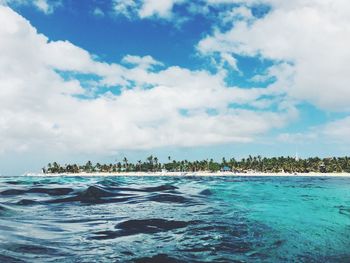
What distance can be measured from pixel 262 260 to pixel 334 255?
268 cm

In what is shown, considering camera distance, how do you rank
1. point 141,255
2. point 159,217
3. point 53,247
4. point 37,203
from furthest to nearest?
1. point 37,203
2. point 159,217
3. point 53,247
4. point 141,255

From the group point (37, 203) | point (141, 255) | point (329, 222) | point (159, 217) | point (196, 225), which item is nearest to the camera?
point (141, 255)

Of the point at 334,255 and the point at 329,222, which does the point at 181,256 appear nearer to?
the point at 334,255

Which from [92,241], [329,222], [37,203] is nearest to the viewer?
[92,241]

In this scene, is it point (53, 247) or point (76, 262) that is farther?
point (53, 247)

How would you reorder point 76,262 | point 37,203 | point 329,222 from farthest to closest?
point 37,203
point 329,222
point 76,262

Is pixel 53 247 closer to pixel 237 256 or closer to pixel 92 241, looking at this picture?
pixel 92 241

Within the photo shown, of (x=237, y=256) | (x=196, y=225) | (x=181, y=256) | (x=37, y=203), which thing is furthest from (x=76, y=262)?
(x=37, y=203)

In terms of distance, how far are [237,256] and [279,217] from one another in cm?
1058

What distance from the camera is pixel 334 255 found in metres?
11.2

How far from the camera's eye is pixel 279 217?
20.2 m

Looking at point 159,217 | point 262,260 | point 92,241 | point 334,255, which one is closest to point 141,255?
point 92,241

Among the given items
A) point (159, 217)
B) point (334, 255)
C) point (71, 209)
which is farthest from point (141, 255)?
point (71, 209)

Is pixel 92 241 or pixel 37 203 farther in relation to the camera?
pixel 37 203
